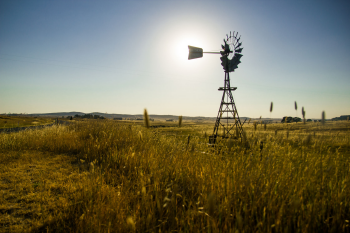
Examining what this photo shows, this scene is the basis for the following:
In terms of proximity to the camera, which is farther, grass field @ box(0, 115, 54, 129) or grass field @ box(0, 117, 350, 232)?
grass field @ box(0, 115, 54, 129)

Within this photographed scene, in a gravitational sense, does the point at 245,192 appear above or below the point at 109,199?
above

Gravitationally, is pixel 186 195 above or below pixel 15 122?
above

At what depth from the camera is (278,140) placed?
166 inches

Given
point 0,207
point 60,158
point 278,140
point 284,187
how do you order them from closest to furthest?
point 284,187
point 0,207
point 278,140
point 60,158

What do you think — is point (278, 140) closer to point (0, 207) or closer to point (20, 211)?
point (20, 211)

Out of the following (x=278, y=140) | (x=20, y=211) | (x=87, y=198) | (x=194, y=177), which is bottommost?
(x=20, y=211)

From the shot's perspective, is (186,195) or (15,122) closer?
(186,195)

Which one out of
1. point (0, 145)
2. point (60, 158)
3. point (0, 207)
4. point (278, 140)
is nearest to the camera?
point (0, 207)

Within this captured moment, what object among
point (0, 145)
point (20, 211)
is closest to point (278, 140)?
point (20, 211)

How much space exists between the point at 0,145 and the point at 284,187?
8.77 m

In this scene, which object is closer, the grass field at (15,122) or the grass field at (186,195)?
the grass field at (186,195)

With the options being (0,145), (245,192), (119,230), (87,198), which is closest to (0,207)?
(87,198)

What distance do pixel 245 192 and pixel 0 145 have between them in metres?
8.28

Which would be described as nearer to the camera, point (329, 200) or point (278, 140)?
point (329, 200)
